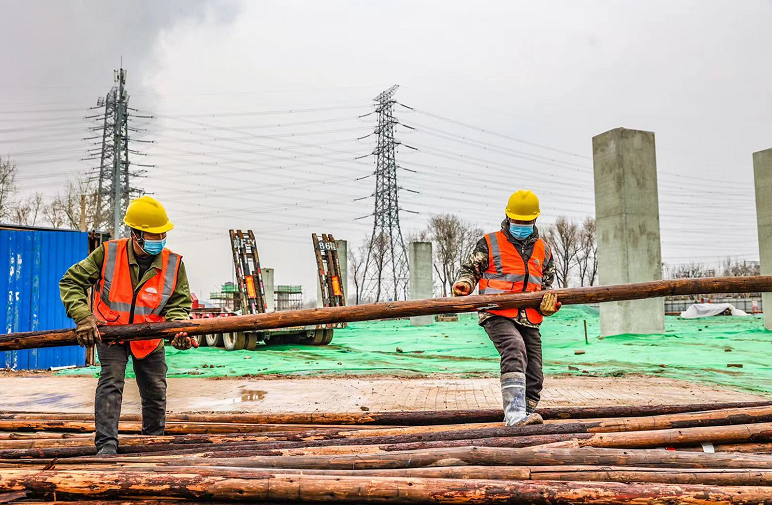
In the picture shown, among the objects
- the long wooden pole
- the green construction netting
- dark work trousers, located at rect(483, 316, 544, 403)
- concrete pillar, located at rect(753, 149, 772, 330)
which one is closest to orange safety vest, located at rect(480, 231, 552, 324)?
dark work trousers, located at rect(483, 316, 544, 403)

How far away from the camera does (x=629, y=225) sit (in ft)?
55.3

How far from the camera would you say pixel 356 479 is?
3.04 m

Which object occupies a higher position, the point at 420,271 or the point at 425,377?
the point at 420,271

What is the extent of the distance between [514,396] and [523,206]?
1477mm

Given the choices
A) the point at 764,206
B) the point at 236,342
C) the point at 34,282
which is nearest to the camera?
the point at 34,282

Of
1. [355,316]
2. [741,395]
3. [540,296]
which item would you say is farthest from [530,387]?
[741,395]

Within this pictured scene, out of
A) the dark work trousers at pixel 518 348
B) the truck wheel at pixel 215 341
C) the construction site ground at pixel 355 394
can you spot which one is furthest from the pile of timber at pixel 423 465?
the truck wheel at pixel 215 341

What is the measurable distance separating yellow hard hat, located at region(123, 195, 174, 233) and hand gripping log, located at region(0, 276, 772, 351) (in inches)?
26.9

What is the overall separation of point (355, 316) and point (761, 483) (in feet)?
8.56

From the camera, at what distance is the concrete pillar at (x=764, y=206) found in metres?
20.1

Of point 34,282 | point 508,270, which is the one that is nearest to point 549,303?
point 508,270

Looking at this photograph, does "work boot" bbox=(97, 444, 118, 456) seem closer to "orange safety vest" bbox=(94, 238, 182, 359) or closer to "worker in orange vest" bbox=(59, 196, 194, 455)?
"worker in orange vest" bbox=(59, 196, 194, 455)

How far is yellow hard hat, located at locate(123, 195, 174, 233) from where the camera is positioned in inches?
178

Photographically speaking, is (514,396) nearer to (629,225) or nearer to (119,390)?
(119,390)
